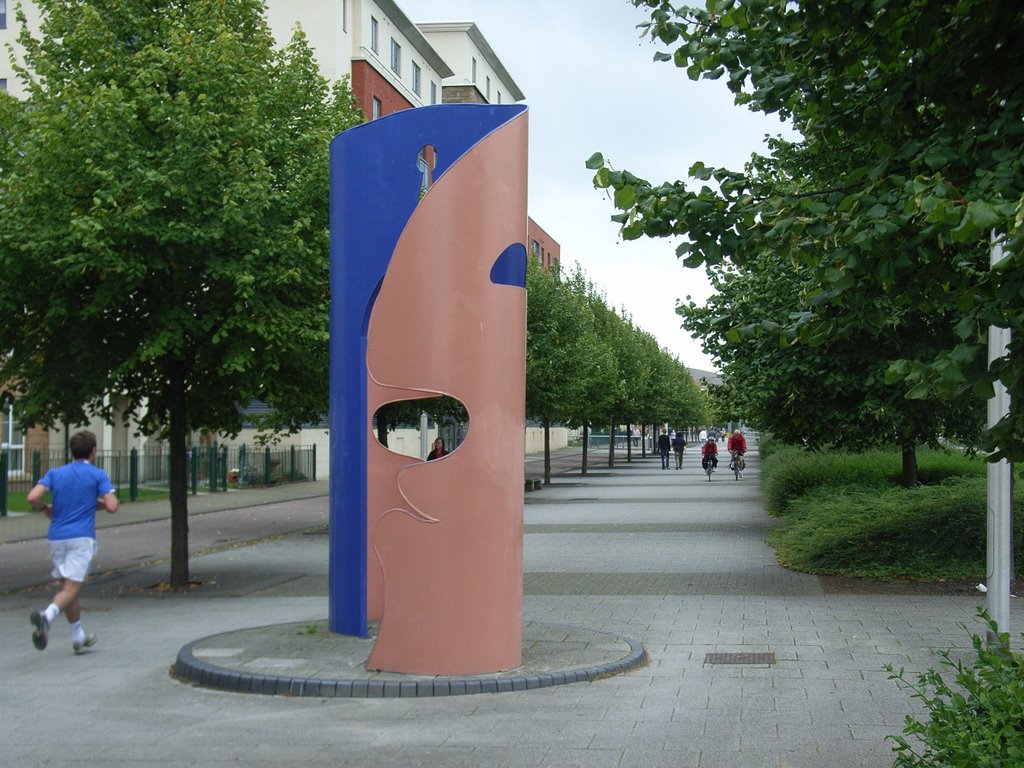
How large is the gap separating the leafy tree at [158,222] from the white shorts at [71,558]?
3442 mm

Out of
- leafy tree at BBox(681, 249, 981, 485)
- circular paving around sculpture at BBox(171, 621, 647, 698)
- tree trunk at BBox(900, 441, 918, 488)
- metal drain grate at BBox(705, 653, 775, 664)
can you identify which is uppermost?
leafy tree at BBox(681, 249, 981, 485)

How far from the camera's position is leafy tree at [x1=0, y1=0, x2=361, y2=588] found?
12961 mm

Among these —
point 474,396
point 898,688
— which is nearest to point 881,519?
point 898,688

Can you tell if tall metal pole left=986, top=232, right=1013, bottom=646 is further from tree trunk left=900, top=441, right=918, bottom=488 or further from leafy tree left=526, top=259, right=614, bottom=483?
leafy tree left=526, top=259, right=614, bottom=483

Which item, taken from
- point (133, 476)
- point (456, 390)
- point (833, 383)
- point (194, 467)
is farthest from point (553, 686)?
point (194, 467)

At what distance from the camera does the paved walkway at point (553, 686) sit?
6.72 meters

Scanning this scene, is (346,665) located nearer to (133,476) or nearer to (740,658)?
(740,658)

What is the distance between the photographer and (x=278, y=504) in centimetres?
3269

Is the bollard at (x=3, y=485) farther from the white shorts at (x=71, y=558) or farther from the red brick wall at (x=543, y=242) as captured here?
the red brick wall at (x=543, y=242)

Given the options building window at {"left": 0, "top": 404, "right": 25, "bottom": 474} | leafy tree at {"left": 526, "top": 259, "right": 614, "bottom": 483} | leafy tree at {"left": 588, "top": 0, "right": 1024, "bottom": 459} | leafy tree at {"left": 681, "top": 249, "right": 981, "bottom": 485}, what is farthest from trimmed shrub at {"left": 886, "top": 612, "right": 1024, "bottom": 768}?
building window at {"left": 0, "top": 404, "right": 25, "bottom": 474}

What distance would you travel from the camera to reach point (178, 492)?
593 inches

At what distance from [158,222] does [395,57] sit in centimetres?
3807

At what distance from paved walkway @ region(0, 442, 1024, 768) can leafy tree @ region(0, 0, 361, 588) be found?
274 cm

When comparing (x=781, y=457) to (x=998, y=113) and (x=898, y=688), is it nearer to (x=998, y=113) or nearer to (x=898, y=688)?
(x=898, y=688)
